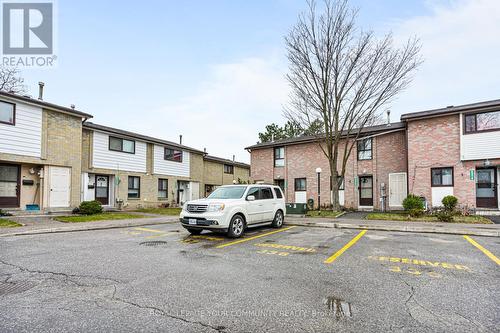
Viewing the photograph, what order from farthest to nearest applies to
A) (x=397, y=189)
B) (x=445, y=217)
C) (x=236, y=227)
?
(x=397, y=189) → (x=445, y=217) → (x=236, y=227)

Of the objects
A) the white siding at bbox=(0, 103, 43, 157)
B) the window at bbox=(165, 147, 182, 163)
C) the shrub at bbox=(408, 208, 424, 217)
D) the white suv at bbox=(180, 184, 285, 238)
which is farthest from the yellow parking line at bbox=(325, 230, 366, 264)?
the window at bbox=(165, 147, 182, 163)

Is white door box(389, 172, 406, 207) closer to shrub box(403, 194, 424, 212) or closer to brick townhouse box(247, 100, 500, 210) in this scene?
brick townhouse box(247, 100, 500, 210)

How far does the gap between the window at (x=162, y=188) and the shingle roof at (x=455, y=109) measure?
19.8m

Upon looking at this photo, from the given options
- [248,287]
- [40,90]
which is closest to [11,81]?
[40,90]

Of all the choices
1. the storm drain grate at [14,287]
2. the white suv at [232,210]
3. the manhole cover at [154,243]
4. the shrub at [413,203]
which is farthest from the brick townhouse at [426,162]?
the storm drain grate at [14,287]

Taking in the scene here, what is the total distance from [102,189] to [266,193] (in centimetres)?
1498

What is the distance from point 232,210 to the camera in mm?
8898

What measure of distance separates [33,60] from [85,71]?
95.4 inches

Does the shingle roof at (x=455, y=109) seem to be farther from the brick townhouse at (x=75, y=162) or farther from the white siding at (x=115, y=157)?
the white siding at (x=115, y=157)

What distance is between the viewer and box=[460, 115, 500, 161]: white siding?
15.2 m

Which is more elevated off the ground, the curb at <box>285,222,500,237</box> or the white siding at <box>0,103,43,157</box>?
the white siding at <box>0,103,43,157</box>

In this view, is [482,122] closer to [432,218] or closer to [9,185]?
[432,218]

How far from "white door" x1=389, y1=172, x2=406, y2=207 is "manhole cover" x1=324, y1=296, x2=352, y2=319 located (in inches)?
692

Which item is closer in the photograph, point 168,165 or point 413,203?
point 413,203
